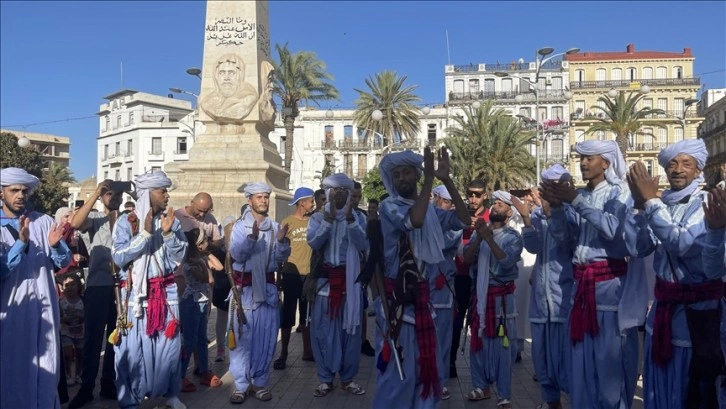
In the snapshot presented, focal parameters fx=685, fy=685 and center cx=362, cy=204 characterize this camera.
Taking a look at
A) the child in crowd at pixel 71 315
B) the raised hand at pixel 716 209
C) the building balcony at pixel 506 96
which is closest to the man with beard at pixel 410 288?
the raised hand at pixel 716 209

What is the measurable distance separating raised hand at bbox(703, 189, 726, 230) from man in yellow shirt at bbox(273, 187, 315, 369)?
16.7ft

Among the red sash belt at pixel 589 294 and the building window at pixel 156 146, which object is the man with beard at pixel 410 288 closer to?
the red sash belt at pixel 589 294

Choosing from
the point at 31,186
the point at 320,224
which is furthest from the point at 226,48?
the point at 31,186

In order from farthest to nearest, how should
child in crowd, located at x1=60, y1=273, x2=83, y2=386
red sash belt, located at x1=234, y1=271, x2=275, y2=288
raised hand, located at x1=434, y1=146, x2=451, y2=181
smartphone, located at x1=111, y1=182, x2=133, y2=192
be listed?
child in crowd, located at x1=60, y1=273, x2=83, y2=386
red sash belt, located at x1=234, y1=271, x2=275, y2=288
smartphone, located at x1=111, y1=182, x2=133, y2=192
raised hand, located at x1=434, y1=146, x2=451, y2=181

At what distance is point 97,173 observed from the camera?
82.8 metres

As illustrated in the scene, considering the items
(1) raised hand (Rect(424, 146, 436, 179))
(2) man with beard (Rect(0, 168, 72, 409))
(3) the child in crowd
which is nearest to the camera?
(1) raised hand (Rect(424, 146, 436, 179))

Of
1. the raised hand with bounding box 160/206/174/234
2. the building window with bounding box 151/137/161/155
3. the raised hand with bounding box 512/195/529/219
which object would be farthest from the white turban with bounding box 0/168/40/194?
the building window with bounding box 151/137/161/155

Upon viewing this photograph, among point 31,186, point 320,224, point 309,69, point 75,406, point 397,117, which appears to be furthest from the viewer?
point 397,117

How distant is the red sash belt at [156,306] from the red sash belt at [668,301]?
384cm

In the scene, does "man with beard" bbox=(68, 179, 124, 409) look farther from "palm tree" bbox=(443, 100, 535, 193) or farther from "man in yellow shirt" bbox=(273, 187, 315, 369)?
"palm tree" bbox=(443, 100, 535, 193)

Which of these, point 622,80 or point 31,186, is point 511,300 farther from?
point 622,80

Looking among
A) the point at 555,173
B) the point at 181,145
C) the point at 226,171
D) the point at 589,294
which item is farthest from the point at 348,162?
the point at 589,294

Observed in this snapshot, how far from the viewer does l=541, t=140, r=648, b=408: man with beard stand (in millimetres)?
4617

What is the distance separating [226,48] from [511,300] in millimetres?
10354
